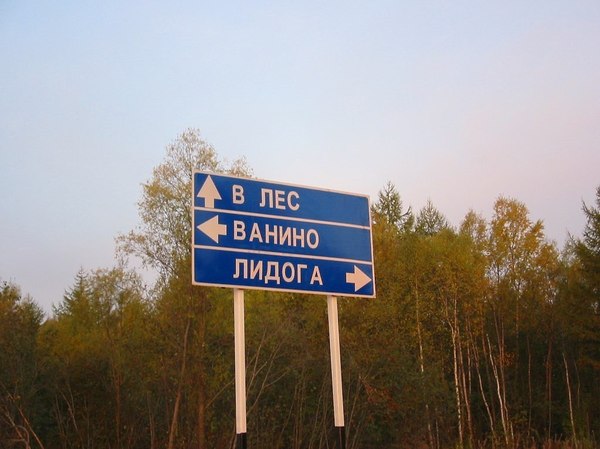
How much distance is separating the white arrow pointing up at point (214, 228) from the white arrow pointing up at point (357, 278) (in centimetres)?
167

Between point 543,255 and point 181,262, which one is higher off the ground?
point 543,255

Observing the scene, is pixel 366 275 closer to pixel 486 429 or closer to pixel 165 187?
pixel 165 187

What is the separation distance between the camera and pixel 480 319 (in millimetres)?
36594

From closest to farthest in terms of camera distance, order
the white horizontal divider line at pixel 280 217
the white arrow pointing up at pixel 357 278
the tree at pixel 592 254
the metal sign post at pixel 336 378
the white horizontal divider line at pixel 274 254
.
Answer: the white horizontal divider line at pixel 274 254 < the white horizontal divider line at pixel 280 217 < the metal sign post at pixel 336 378 < the white arrow pointing up at pixel 357 278 < the tree at pixel 592 254

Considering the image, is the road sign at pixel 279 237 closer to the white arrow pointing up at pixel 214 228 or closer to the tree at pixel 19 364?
the white arrow pointing up at pixel 214 228

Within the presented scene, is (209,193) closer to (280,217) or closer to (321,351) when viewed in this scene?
(280,217)

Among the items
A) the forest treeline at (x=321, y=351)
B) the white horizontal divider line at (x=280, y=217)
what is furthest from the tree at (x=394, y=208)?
the white horizontal divider line at (x=280, y=217)

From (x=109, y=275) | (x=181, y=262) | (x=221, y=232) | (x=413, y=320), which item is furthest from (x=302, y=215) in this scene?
(x=413, y=320)

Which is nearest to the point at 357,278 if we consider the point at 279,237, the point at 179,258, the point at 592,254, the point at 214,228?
the point at 279,237

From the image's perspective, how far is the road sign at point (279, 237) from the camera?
27.3ft

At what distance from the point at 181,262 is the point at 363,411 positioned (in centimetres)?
879

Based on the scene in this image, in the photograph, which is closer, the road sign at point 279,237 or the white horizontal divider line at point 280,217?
the road sign at point 279,237

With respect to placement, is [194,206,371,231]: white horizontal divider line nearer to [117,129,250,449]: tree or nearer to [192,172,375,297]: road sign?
[192,172,375,297]: road sign

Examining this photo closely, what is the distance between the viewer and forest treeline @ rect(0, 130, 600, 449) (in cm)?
2556
